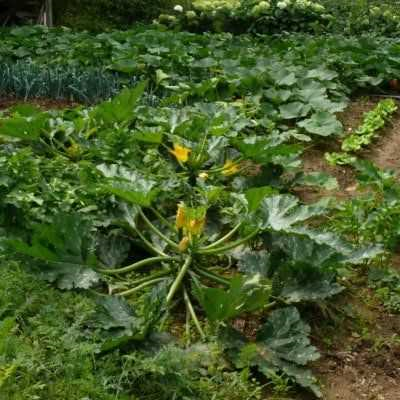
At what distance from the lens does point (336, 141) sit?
5.17 m

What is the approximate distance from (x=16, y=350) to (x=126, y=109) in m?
2.16

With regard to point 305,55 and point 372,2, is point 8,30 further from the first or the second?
A: point 372,2

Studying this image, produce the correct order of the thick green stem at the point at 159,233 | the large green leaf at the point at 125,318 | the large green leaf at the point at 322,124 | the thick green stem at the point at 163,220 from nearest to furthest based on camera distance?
the large green leaf at the point at 125,318, the thick green stem at the point at 159,233, the thick green stem at the point at 163,220, the large green leaf at the point at 322,124

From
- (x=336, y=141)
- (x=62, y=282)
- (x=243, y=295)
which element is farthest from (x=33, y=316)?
(x=336, y=141)

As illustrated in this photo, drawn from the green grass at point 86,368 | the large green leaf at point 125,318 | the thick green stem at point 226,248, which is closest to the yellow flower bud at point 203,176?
the thick green stem at point 226,248

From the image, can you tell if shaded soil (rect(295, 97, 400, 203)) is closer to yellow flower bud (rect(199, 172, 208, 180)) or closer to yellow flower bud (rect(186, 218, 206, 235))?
yellow flower bud (rect(199, 172, 208, 180))

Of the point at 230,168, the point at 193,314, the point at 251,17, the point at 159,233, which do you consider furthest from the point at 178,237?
the point at 251,17

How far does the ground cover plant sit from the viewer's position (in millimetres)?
2533

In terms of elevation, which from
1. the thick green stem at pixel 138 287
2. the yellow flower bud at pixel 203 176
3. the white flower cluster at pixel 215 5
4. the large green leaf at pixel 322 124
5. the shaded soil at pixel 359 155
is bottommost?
the white flower cluster at pixel 215 5

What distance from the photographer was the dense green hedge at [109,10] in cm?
1116

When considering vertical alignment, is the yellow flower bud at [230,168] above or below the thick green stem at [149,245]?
below

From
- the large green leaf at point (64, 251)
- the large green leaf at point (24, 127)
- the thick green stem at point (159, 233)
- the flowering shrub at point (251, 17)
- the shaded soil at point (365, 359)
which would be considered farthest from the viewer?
the flowering shrub at point (251, 17)

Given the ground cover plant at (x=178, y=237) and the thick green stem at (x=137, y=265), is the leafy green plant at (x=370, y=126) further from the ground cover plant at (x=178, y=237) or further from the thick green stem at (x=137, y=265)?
the thick green stem at (x=137, y=265)

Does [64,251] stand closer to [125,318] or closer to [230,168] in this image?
[125,318]
